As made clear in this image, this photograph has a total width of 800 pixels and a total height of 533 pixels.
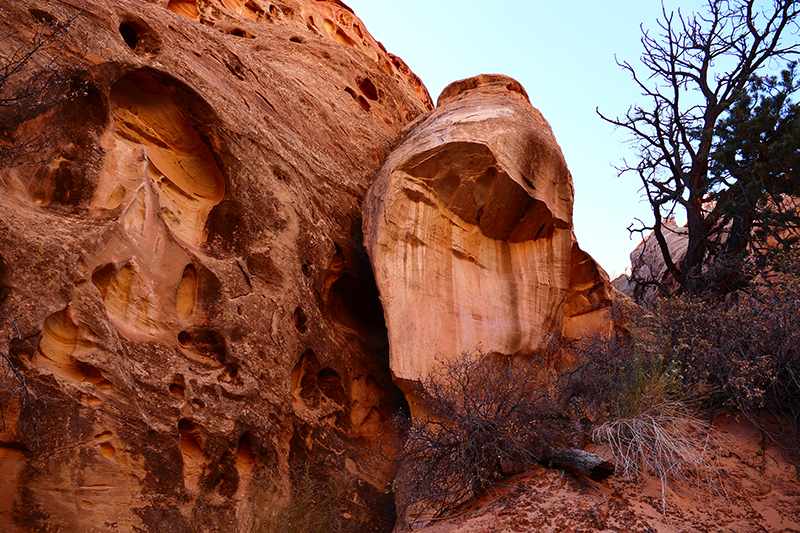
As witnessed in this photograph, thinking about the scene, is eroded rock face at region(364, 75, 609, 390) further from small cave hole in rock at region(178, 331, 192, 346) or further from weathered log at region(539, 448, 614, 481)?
small cave hole in rock at region(178, 331, 192, 346)

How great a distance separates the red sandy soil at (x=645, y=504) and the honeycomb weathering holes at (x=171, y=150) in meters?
4.91

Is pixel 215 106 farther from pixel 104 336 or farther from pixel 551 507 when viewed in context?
pixel 551 507

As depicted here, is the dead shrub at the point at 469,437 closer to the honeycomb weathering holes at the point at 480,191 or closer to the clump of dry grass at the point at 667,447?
the clump of dry grass at the point at 667,447

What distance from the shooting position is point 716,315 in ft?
27.7

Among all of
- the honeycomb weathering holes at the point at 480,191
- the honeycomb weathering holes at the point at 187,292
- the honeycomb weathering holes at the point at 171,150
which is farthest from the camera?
the honeycomb weathering holes at the point at 480,191

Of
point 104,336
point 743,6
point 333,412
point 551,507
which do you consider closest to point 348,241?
point 333,412

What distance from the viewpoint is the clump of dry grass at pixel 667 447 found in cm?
654

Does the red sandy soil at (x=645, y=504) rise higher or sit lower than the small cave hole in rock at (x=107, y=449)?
lower

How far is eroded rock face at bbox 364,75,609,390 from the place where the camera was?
8.73m

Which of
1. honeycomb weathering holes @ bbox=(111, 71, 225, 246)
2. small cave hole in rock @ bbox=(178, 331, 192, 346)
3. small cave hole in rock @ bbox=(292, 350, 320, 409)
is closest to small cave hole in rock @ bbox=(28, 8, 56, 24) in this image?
honeycomb weathering holes @ bbox=(111, 71, 225, 246)

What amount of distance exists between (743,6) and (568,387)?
957 centimetres

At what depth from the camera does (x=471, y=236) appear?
32.7 feet

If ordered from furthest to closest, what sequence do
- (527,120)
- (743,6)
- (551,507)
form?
(743,6) < (527,120) < (551,507)

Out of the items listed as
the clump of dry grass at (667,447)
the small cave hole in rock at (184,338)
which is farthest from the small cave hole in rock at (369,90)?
the clump of dry grass at (667,447)
